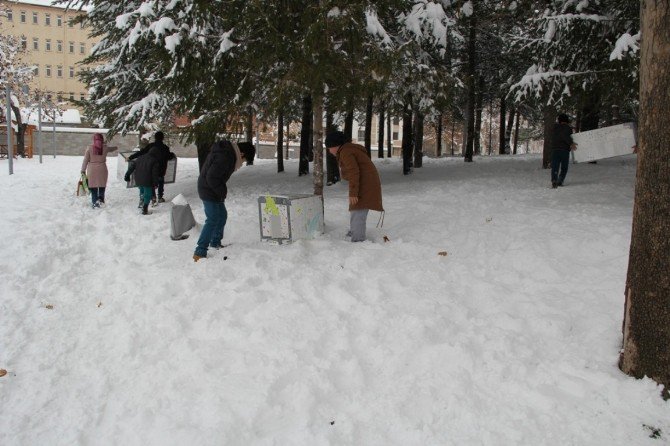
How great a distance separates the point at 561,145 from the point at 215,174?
23.0 feet

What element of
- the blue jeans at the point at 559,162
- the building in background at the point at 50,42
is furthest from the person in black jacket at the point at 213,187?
the building in background at the point at 50,42

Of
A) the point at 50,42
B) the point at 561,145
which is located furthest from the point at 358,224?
the point at 50,42

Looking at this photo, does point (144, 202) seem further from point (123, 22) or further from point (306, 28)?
point (306, 28)

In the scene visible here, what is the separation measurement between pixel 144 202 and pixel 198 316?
520cm

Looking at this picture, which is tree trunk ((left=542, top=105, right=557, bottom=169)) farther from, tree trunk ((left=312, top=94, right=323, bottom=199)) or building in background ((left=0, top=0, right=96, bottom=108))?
building in background ((left=0, top=0, right=96, bottom=108))

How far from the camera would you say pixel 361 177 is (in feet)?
21.7

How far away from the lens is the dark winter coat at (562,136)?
968 centimetres

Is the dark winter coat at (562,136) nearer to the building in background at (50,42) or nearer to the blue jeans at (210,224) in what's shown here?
the blue jeans at (210,224)

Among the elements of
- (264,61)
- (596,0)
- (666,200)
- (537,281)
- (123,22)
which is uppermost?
(596,0)

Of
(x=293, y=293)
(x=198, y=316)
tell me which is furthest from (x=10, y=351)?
(x=293, y=293)

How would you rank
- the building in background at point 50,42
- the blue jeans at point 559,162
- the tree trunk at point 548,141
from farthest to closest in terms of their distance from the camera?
the building in background at point 50,42 < the tree trunk at point 548,141 < the blue jeans at point 559,162

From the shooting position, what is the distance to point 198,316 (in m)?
4.81

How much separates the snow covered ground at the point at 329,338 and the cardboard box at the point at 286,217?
21 cm

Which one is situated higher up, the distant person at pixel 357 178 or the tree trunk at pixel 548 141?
the tree trunk at pixel 548 141
